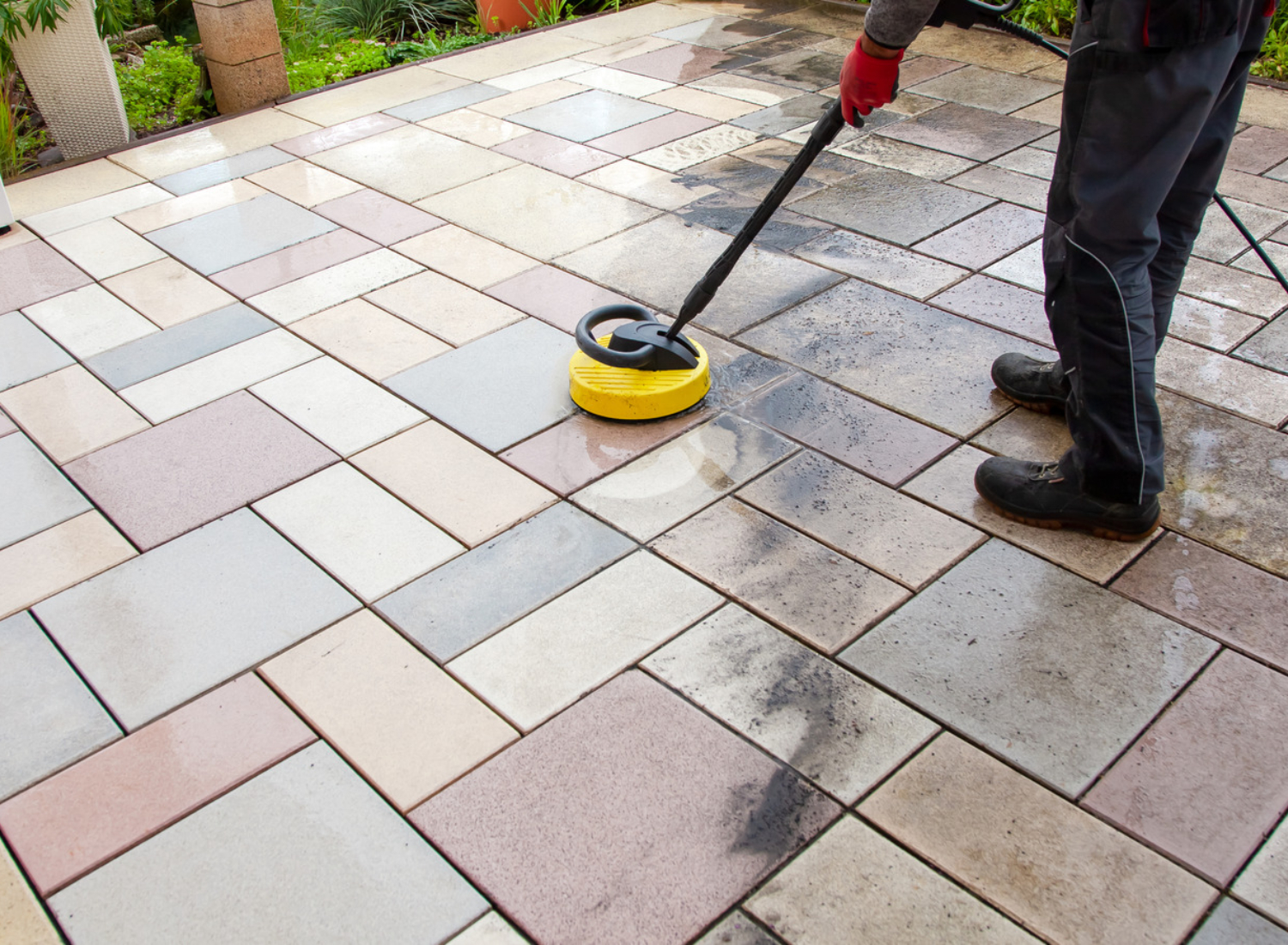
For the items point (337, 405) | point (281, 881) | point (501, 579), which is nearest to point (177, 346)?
point (337, 405)

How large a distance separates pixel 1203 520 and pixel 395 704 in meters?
1.80

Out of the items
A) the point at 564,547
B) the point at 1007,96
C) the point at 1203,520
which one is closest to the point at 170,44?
the point at 1007,96

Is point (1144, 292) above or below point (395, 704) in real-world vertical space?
above

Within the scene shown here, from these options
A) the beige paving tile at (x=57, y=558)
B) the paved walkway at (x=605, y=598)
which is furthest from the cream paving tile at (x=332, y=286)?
the beige paving tile at (x=57, y=558)

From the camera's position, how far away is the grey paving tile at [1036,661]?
1.89 metres

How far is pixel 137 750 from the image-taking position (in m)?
1.92

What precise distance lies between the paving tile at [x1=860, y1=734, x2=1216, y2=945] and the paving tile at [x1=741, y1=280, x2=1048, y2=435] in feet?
3.64

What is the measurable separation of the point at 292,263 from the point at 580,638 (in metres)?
2.12

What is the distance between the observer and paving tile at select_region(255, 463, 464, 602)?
230 centimetres

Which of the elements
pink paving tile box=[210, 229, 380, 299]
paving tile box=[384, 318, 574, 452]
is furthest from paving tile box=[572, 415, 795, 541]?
pink paving tile box=[210, 229, 380, 299]

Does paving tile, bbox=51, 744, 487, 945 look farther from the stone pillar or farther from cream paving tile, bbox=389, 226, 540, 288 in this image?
the stone pillar

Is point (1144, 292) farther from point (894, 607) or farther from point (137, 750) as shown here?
point (137, 750)

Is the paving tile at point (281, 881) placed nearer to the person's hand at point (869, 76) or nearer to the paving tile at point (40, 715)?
the paving tile at point (40, 715)

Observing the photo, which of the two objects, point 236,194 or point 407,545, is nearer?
point 407,545
